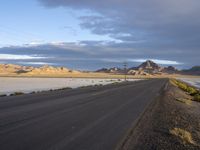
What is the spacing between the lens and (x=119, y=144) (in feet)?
34.4

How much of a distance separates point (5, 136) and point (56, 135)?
145cm

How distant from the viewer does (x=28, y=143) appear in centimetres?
975

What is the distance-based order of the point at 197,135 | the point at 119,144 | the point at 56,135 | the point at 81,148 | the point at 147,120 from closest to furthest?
the point at 81,148 < the point at 119,144 < the point at 56,135 < the point at 197,135 < the point at 147,120

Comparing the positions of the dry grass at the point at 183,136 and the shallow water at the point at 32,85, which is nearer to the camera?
the dry grass at the point at 183,136

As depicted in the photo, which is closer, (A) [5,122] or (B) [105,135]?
(B) [105,135]

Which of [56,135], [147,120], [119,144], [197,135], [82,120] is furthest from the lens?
[147,120]

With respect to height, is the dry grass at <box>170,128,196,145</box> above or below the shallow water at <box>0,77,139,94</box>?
above

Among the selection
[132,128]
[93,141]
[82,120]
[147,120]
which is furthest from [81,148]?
[147,120]

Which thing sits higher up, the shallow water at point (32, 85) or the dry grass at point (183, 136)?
the dry grass at point (183, 136)

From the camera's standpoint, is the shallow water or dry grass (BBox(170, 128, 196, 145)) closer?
dry grass (BBox(170, 128, 196, 145))

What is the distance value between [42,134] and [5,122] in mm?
2981

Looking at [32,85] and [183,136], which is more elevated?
[183,136]

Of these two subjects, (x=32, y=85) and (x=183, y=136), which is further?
(x=32, y=85)

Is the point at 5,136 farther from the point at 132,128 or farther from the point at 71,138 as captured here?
the point at 132,128
